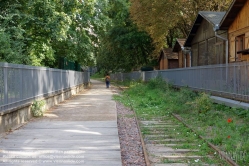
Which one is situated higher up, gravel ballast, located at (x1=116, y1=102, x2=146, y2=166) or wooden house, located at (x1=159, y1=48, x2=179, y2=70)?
wooden house, located at (x1=159, y1=48, x2=179, y2=70)

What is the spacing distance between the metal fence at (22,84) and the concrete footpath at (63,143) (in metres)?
0.98

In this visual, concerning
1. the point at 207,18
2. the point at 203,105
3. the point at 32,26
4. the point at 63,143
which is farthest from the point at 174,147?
the point at 207,18

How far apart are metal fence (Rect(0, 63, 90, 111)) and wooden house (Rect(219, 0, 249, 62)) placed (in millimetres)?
9893

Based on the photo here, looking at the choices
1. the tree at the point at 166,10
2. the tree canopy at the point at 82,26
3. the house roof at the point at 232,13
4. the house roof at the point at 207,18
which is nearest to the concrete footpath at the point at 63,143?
the tree canopy at the point at 82,26

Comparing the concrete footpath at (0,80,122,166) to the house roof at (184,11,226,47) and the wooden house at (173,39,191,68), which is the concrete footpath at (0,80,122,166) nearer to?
the house roof at (184,11,226,47)

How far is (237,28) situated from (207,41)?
6018 mm

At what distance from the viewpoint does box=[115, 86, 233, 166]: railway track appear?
696 centimetres

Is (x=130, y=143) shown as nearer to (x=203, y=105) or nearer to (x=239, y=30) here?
(x=203, y=105)

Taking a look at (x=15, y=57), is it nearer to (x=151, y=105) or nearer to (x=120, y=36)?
(x=151, y=105)

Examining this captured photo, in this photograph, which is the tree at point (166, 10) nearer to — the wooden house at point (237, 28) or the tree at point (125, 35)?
the tree at point (125, 35)

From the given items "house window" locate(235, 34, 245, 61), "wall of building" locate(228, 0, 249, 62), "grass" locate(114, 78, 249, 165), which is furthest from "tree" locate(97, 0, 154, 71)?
"grass" locate(114, 78, 249, 165)

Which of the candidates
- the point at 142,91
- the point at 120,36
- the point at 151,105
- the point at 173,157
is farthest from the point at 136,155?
the point at 120,36

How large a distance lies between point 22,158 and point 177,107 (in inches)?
366

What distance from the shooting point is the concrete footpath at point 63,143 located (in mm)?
6910
